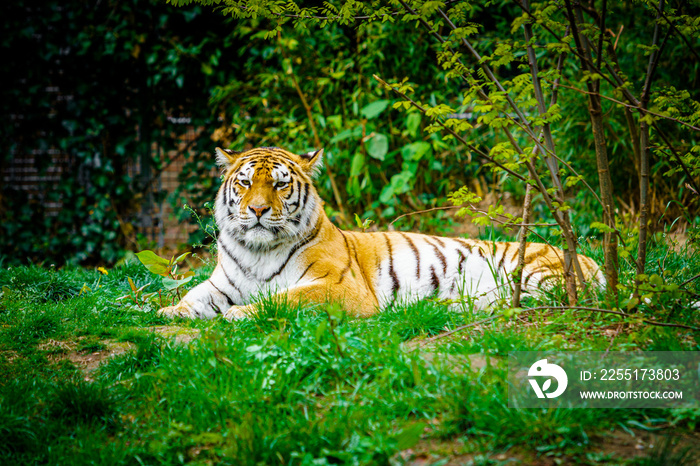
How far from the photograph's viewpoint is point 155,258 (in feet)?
11.9

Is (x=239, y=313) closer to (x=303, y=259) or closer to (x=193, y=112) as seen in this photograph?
(x=303, y=259)

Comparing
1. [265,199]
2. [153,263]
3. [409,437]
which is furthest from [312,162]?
[409,437]

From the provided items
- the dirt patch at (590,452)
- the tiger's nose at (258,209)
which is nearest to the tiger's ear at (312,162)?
the tiger's nose at (258,209)

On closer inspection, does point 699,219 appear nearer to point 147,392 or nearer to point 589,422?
point 589,422

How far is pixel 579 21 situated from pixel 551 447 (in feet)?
6.85

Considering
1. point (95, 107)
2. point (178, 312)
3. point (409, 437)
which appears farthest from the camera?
point (95, 107)

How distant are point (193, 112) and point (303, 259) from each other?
13.0 feet

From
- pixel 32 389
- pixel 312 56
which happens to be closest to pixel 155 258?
pixel 32 389

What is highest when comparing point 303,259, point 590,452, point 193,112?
point 193,112

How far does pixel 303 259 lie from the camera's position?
3588mm

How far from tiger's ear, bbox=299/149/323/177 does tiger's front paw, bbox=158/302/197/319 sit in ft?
4.27

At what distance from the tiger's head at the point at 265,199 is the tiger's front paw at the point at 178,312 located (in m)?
0.56

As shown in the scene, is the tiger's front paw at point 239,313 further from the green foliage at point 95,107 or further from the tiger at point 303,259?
the green foliage at point 95,107

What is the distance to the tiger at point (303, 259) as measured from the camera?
3482 mm
